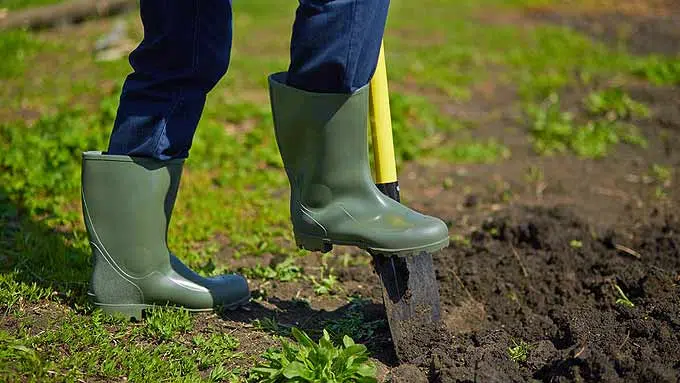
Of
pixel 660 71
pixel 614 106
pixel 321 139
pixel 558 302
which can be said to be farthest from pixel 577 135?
pixel 321 139

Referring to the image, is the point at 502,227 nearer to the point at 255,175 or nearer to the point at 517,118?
the point at 255,175

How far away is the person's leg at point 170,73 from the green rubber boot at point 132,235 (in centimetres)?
7

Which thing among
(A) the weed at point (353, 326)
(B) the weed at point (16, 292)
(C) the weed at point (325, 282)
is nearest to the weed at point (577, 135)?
(C) the weed at point (325, 282)

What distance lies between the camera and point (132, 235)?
278 cm

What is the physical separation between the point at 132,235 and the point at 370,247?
2.58 feet

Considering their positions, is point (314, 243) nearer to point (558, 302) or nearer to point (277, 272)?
point (277, 272)

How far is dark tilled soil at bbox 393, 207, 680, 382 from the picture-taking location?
246 centimetres

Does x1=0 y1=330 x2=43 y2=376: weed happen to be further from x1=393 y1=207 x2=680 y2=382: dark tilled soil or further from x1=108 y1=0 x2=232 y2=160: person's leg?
x1=393 y1=207 x2=680 y2=382: dark tilled soil

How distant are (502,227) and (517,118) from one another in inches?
89.3

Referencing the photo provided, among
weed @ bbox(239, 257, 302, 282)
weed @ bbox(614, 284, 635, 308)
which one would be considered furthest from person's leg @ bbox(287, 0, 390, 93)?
weed @ bbox(614, 284, 635, 308)

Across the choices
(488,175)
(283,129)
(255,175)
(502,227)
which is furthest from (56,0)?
(283,129)

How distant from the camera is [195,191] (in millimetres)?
4445

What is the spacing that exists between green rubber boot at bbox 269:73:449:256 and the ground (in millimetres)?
383

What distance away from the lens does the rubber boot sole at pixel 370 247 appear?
100 inches
